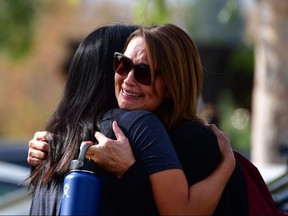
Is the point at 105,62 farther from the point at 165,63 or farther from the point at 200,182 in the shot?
the point at 200,182

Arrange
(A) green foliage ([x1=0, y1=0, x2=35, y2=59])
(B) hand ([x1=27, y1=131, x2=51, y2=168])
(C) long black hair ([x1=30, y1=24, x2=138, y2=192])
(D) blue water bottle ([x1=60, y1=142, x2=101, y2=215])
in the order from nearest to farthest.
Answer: (D) blue water bottle ([x1=60, y1=142, x2=101, y2=215]), (C) long black hair ([x1=30, y1=24, x2=138, y2=192]), (B) hand ([x1=27, y1=131, x2=51, y2=168]), (A) green foliage ([x1=0, y1=0, x2=35, y2=59])

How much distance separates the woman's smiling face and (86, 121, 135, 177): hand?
0.43 ft

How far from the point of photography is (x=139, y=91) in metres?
3.02

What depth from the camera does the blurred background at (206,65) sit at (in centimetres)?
814

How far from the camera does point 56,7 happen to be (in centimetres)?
3422

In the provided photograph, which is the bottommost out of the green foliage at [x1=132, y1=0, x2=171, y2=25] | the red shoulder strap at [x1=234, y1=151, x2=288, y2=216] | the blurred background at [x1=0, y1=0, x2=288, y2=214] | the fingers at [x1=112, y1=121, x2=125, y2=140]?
the blurred background at [x1=0, y1=0, x2=288, y2=214]

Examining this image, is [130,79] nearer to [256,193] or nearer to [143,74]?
[143,74]

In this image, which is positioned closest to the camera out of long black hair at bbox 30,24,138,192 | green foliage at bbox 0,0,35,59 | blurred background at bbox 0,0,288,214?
long black hair at bbox 30,24,138,192

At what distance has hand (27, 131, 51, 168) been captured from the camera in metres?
3.16

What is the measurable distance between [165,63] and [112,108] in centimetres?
24

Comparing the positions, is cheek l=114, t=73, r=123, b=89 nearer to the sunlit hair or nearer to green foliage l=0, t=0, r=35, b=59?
the sunlit hair

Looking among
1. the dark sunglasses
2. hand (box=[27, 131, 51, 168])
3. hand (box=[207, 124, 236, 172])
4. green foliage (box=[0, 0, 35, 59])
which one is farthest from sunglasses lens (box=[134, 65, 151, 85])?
green foliage (box=[0, 0, 35, 59])

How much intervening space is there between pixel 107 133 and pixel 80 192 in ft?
0.78

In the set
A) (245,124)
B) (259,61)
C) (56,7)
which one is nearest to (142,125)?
(259,61)
